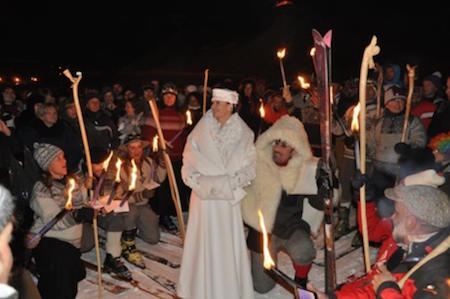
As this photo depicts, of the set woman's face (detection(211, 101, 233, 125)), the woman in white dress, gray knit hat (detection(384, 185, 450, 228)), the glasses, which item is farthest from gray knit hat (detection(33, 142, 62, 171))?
gray knit hat (detection(384, 185, 450, 228))

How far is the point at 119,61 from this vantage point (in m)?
23.4

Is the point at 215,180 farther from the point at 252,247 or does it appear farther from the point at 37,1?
the point at 37,1

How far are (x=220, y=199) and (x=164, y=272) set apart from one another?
1.78 m

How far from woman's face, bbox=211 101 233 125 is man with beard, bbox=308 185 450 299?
218cm

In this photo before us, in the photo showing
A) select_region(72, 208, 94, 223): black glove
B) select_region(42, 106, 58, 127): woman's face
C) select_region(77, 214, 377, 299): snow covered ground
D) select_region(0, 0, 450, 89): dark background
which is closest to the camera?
select_region(72, 208, 94, 223): black glove

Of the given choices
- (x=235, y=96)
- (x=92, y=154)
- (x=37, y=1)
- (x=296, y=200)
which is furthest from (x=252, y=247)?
(x=37, y=1)

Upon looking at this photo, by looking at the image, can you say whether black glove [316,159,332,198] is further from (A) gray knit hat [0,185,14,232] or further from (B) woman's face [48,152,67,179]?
(B) woman's face [48,152,67,179]

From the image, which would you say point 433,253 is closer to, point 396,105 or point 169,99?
point 396,105

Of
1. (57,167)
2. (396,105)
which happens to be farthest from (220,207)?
(396,105)

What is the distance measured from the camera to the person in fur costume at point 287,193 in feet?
16.8

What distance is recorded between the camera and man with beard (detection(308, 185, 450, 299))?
8.67 feet

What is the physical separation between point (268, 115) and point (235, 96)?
3681 millimetres

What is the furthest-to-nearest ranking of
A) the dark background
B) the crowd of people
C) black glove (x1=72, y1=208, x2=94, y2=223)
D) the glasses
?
the dark background, the glasses, black glove (x1=72, y1=208, x2=94, y2=223), the crowd of people

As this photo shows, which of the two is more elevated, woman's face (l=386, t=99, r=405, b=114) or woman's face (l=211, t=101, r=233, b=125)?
woman's face (l=211, t=101, r=233, b=125)
